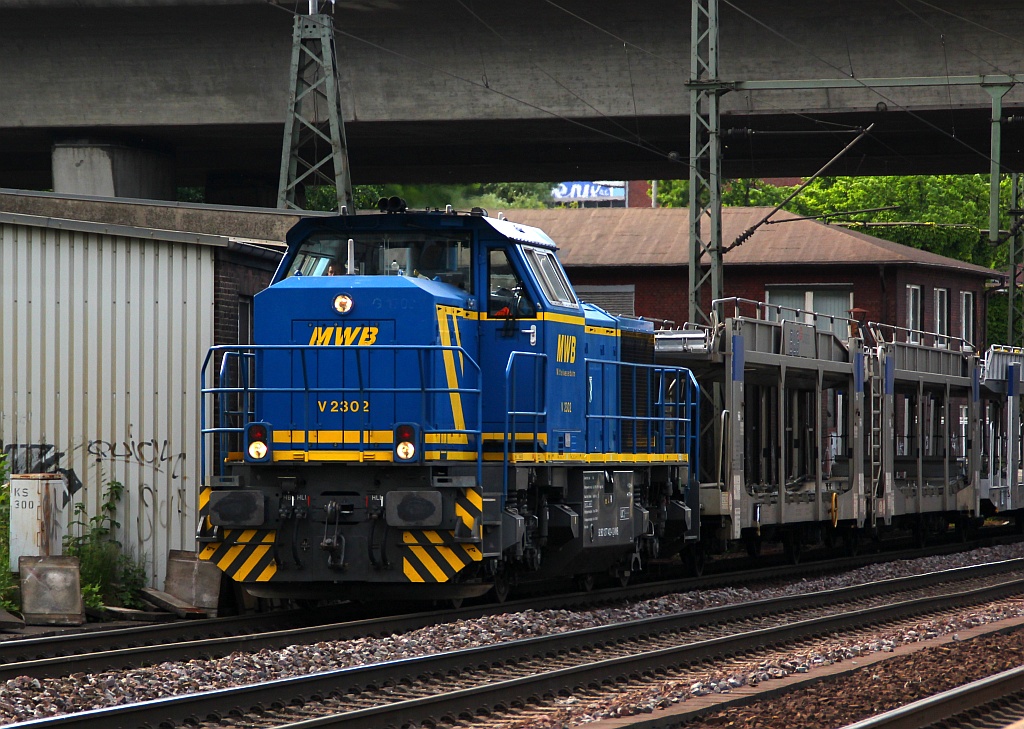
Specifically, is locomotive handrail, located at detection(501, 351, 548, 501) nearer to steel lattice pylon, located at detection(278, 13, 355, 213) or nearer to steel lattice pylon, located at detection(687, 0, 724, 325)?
steel lattice pylon, located at detection(278, 13, 355, 213)

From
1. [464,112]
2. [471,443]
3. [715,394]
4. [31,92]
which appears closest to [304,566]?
[471,443]

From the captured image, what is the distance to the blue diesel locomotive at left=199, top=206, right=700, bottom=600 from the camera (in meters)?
11.8

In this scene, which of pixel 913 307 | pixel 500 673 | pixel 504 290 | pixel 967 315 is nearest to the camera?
pixel 500 673

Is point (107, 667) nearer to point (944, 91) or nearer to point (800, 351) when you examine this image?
point (800, 351)

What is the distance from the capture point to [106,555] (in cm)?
1364

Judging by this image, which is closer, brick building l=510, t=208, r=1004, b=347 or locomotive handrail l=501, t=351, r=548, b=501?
locomotive handrail l=501, t=351, r=548, b=501

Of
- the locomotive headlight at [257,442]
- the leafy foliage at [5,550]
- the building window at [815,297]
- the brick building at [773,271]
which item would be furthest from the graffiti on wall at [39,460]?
the building window at [815,297]

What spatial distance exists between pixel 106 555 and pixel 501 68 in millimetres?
13863

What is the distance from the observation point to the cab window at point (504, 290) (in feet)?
42.3

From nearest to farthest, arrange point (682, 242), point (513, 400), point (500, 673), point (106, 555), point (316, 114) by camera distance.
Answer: point (500, 673)
point (513, 400)
point (106, 555)
point (316, 114)
point (682, 242)

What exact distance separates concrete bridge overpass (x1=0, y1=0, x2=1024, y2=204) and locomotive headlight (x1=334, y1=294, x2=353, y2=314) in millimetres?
12547

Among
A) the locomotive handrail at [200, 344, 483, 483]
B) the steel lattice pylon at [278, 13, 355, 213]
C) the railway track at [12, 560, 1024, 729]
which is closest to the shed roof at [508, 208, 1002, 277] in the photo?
the steel lattice pylon at [278, 13, 355, 213]

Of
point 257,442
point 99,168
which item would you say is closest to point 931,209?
point 99,168

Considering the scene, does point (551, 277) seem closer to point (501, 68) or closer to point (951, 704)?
point (951, 704)
